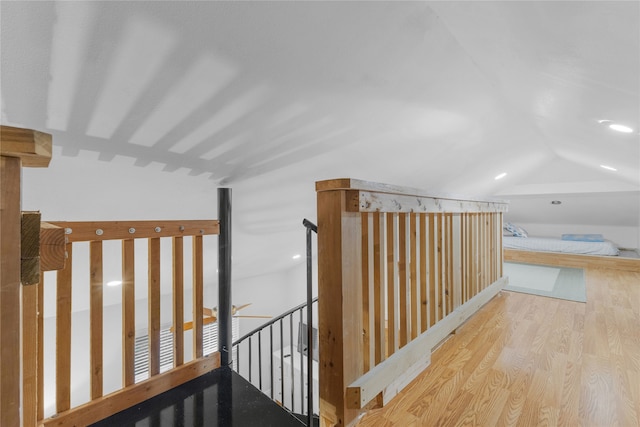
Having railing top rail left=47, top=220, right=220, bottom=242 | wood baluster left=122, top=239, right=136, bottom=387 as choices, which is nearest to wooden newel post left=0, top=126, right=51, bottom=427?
railing top rail left=47, top=220, right=220, bottom=242

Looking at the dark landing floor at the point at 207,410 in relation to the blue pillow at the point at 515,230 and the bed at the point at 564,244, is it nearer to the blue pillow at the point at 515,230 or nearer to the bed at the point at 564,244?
the bed at the point at 564,244

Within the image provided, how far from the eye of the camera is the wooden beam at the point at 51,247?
2.04 ft

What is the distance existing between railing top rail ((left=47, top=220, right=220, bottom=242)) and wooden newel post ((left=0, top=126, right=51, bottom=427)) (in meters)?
0.81

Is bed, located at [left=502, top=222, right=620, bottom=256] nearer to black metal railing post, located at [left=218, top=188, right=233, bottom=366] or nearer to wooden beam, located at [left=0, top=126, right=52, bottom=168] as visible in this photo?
black metal railing post, located at [left=218, top=188, right=233, bottom=366]

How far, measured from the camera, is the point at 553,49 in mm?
1361

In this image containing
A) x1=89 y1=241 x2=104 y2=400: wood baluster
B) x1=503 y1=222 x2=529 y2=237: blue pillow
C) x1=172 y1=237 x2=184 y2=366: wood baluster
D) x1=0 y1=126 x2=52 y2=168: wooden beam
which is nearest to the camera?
x1=0 y1=126 x2=52 y2=168: wooden beam

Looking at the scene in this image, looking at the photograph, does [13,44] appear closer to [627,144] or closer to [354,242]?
[354,242]

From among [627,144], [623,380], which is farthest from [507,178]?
[623,380]

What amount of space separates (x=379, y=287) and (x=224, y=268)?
98 cm

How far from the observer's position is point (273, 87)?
154cm

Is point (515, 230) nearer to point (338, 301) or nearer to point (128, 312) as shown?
point (338, 301)

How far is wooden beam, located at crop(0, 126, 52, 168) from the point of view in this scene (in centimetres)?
47

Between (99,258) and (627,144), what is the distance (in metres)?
4.10

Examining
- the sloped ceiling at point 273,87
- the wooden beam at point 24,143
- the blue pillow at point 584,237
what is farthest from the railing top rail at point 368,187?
the blue pillow at point 584,237
